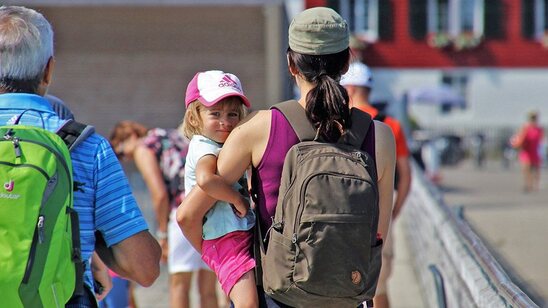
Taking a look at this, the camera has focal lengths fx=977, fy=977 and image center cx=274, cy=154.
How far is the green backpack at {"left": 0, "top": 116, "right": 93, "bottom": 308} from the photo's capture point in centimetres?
279

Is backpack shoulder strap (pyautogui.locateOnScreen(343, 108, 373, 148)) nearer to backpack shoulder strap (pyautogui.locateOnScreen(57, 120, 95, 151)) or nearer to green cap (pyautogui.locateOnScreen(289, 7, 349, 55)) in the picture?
green cap (pyautogui.locateOnScreen(289, 7, 349, 55))

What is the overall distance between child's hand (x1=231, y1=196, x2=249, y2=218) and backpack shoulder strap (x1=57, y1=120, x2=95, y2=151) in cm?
75

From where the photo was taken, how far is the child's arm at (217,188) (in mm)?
3652

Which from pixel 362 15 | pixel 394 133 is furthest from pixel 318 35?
pixel 362 15

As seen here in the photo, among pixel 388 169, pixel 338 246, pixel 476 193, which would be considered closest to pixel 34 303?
pixel 338 246

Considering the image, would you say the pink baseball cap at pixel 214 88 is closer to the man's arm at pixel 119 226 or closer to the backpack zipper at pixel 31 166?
the man's arm at pixel 119 226

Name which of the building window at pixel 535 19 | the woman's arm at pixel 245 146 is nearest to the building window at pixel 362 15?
the building window at pixel 535 19

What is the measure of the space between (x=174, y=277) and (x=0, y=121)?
12.1 feet

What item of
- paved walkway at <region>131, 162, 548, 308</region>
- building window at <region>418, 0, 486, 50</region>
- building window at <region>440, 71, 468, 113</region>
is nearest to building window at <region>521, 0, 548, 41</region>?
building window at <region>418, 0, 486, 50</region>

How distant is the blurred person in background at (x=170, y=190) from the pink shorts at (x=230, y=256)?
2.83 meters

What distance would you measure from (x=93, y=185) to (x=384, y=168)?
1.19m

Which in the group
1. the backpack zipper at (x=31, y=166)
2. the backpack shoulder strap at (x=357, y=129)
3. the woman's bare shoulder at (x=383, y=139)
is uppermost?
the backpack zipper at (x=31, y=166)

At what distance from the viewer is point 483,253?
4.76m

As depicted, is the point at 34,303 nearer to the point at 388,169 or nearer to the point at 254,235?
the point at 254,235
